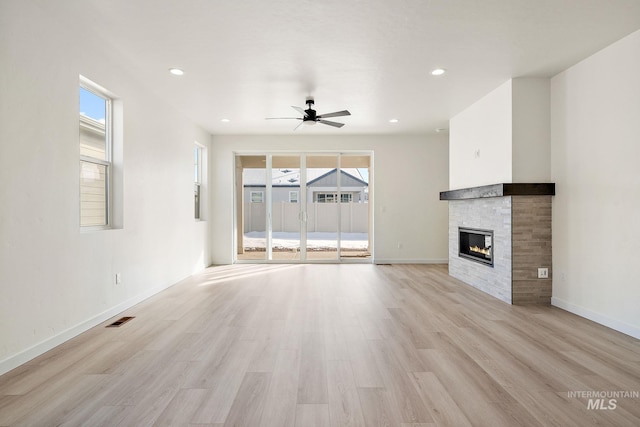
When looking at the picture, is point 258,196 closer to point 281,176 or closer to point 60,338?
point 281,176

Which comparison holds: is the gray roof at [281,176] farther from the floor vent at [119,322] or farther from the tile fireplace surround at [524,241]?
the floor vent at [119,322]

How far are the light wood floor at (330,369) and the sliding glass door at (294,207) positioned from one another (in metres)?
3.29

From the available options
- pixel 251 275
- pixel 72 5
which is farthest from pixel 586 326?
pixel 72 5

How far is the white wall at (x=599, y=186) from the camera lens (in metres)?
3.06

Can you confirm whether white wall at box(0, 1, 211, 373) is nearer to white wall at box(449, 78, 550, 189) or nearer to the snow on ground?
the snow on ground

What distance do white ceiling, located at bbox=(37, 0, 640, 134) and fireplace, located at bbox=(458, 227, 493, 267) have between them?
2016 mm

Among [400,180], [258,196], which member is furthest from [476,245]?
[258,196]

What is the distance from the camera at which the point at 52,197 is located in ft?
8.77

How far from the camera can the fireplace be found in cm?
464

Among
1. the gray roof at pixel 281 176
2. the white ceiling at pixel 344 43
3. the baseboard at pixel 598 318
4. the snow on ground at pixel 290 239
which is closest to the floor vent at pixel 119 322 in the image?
the white ceiling at pixel 344 43

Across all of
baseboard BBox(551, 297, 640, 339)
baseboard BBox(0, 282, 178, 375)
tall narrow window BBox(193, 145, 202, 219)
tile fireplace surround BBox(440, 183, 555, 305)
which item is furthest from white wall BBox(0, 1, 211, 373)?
baseboard BBox(551, 297, 640, 339)

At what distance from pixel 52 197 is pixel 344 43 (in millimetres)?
2953

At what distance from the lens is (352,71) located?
3904 millimetres

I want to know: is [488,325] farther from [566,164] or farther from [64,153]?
[64,153]
